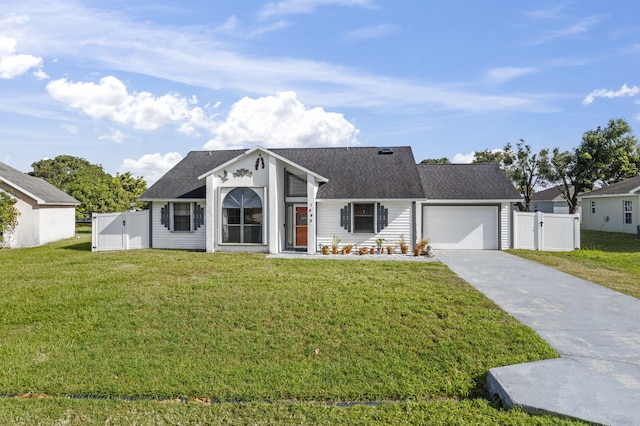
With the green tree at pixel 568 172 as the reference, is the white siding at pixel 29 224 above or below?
below

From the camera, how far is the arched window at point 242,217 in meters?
15.6

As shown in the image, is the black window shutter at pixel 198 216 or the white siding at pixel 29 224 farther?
the white siding at pixel 29 224

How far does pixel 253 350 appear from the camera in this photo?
569cm

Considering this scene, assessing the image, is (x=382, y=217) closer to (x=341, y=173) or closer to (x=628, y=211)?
(x=341, y=173)

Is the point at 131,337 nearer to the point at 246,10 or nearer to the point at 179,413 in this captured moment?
the point at 179,413

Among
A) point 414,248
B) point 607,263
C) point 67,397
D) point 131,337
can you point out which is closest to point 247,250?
point 414,248

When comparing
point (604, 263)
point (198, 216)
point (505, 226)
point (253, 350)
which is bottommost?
point (253, 350)

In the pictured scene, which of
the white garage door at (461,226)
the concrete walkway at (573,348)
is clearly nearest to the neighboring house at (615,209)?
the white garage door at (461,226)

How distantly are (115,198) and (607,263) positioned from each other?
34247 mm

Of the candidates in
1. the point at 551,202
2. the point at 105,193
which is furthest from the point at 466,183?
the point at 551,202

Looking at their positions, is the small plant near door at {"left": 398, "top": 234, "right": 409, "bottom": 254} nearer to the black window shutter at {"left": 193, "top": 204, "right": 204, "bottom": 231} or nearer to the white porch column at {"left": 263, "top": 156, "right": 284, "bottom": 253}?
the white porch column at {"left": 263, "top": 156, "right": 284, "bottom": 253}

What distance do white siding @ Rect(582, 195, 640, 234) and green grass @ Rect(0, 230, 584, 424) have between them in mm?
22069

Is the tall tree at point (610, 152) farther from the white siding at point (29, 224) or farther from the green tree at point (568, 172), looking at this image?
the white siding at point (29, 224)

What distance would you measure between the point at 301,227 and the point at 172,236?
6.02 metres
